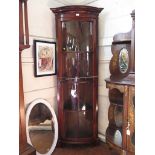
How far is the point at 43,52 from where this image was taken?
7.63ft

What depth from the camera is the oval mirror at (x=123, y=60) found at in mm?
1888

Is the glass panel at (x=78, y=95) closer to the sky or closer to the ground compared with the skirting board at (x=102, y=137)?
closer to the sky

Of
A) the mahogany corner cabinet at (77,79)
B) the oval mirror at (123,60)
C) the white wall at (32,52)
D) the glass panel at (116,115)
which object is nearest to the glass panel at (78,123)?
the mahogany corner cabinet at (77,79)

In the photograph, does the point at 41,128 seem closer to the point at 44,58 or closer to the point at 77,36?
the point at 44,58

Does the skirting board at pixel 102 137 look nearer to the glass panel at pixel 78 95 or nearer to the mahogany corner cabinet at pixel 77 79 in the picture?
the mahogany corner cabinet at pixel 77 79

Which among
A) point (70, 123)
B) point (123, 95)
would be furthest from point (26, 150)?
point (123, 95)

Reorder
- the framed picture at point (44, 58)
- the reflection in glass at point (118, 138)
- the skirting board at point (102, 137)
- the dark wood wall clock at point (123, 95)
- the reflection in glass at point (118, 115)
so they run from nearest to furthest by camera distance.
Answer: the dark wood wall clock at point (123, 95) → the reflection in glass at point (118, 138) → the reflection in glass at point (118, 115) → the framed picture at point (44, 58) → the skirting board at point (102, 137)

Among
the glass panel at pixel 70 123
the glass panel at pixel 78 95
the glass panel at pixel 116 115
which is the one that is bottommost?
the glass panel at pixel 70 123

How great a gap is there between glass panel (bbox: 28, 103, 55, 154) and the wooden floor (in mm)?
172

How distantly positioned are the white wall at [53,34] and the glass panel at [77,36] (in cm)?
22

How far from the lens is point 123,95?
1671 mm

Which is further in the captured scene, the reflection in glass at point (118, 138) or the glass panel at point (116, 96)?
the glass panel at point (116, 96)
